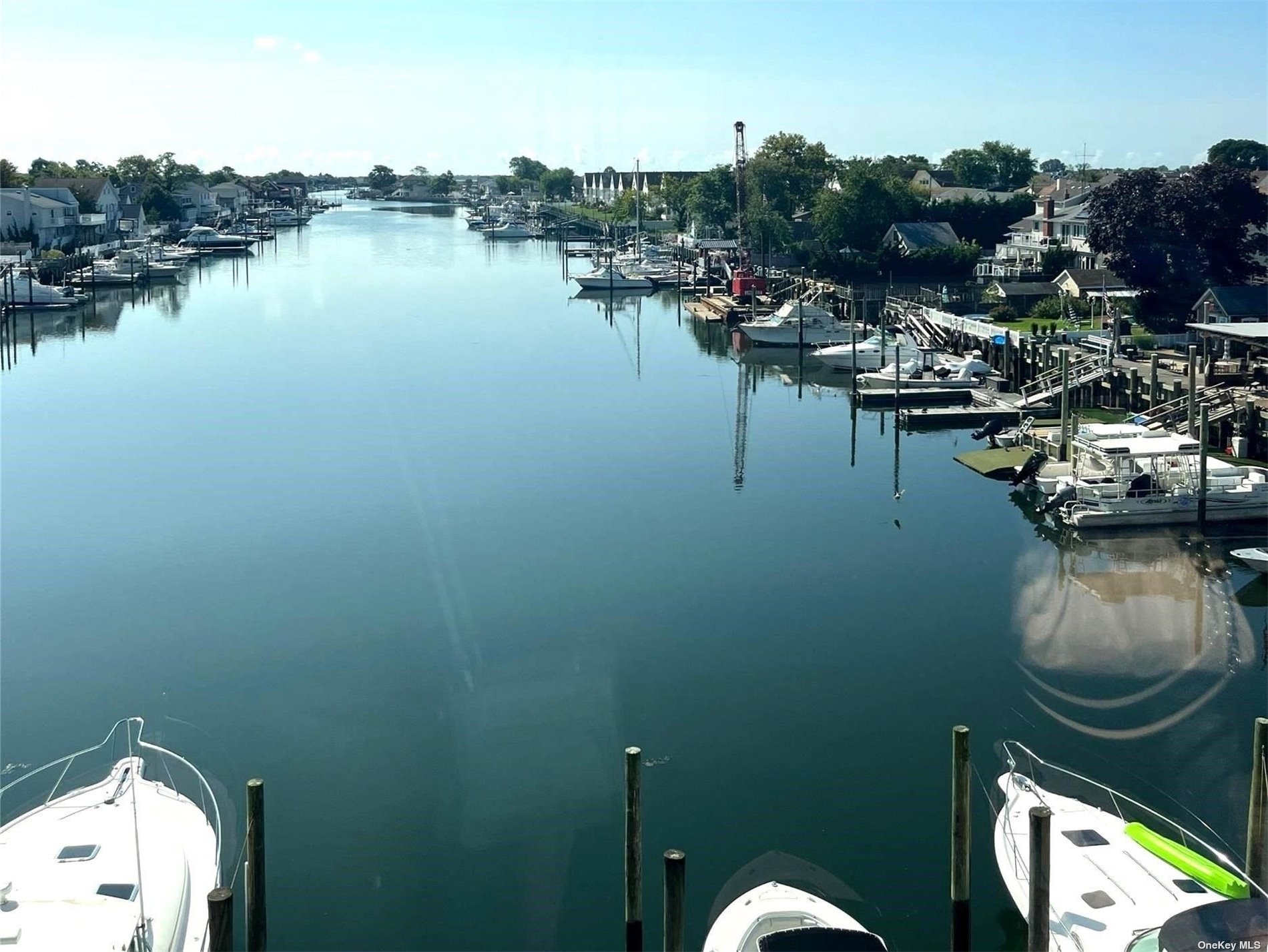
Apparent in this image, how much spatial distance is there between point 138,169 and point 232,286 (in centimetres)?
5615

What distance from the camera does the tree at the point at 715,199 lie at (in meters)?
85.5

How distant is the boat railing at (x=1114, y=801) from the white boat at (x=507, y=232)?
10422 cm

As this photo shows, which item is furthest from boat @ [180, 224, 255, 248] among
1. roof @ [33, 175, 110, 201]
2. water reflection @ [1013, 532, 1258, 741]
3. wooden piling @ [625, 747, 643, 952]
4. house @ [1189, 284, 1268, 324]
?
wooden piling @ [625, 747, 643, 952]

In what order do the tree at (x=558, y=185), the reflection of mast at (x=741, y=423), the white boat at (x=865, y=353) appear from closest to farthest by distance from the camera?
the reflection of mast at (x=741, y=423), the white boat at (x=865, y=353), the tree at (x=558, y=185)

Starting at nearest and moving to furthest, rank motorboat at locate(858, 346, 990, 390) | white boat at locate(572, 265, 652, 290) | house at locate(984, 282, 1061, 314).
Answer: motorboat at locate(858, 346, 990, 390)
house at locate(984, 282, 1061, 314)
white boat at locate(572, 265, 652, 290)

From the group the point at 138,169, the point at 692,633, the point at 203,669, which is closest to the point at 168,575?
the point at 203,669

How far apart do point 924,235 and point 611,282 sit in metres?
16.1

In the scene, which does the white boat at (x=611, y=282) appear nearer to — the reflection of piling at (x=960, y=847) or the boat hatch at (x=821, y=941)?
the reflection of piling at (x=960, y=847)

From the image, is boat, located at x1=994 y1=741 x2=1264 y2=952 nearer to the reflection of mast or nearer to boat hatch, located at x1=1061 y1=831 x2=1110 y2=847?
boat hatch, located at x1=1061 y1=831 x2=1110 y2=847

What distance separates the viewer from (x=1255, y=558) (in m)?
21.2

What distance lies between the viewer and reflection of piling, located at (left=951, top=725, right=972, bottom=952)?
1064cm

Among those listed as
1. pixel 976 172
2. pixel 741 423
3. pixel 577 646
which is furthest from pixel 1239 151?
pixel 577 646

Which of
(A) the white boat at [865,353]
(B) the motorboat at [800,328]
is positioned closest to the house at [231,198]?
(B) the motorboat at [800,328]

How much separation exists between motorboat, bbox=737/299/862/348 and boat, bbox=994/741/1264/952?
1436 inches
